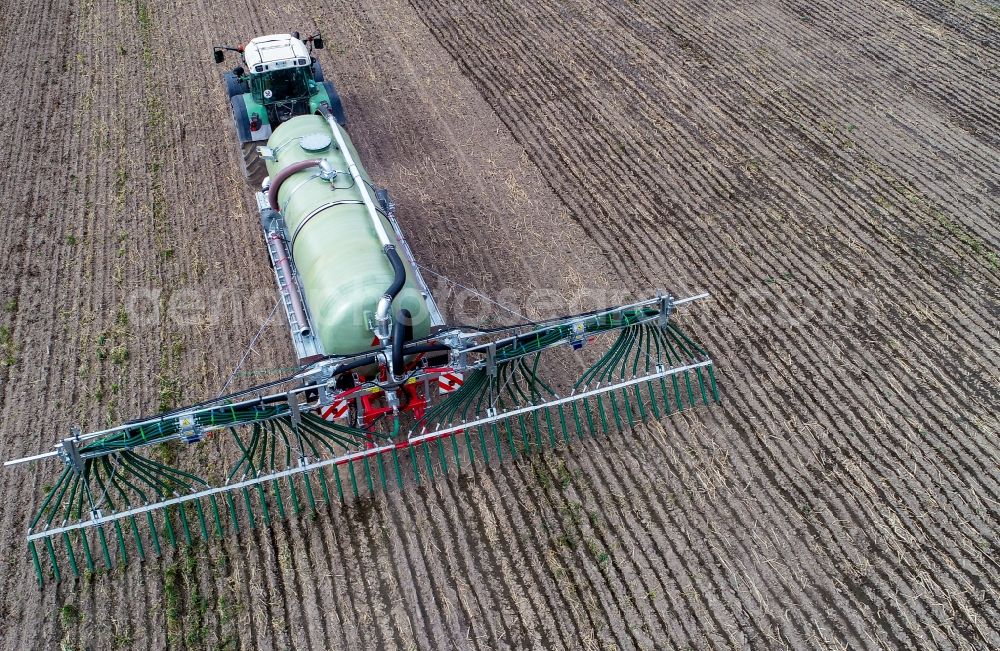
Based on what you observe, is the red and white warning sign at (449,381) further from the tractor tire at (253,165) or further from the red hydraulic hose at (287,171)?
the tractor tire at (253,165)

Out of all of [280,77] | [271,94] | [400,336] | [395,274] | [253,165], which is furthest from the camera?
[253,165]

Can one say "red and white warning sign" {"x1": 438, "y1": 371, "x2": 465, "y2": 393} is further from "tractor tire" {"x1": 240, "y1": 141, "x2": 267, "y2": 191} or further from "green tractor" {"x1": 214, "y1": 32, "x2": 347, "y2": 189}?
"tractor tire" {"x1": 240, "y1": 141, "x2": 267, "y2": 191}

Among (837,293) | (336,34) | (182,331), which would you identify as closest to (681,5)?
(336,34)

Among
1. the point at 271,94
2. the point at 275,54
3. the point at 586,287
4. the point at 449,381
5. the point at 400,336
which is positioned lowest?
the point at 586,287

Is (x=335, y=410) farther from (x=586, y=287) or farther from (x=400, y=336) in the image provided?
(x=586, y=287)

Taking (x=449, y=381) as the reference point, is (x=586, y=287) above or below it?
below

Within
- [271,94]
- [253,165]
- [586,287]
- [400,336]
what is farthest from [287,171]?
[586,287]

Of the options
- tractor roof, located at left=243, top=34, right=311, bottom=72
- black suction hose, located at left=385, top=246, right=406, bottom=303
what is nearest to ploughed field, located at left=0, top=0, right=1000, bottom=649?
tractor roof, located at left=243, top=34, right=311, bottom=72
